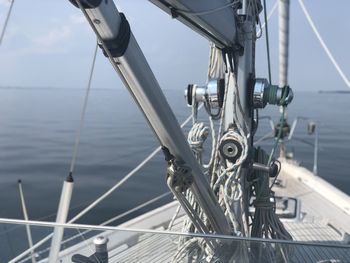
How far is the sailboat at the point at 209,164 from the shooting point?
1627mm

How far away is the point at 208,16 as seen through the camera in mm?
1930

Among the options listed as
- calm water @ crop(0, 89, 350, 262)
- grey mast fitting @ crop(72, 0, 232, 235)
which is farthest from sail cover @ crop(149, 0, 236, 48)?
calm water @ crop(0, 89, 350, 262)

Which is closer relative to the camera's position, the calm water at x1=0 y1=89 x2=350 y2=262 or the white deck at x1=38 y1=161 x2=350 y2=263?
the white deck at x1=38 y1=161 x2=350 y2=263

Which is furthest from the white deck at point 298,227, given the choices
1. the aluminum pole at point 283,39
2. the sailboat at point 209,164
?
the aluminum pole at point 283,39

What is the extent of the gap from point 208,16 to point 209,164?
1.18 metres

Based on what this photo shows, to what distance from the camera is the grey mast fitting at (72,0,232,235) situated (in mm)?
1345

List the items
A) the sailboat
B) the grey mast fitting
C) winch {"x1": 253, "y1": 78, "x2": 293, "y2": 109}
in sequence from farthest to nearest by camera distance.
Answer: winch {"x1": 253, "y1": 78, "x2": 293, "y2": 109}, the sailboat, the grey mast fitting

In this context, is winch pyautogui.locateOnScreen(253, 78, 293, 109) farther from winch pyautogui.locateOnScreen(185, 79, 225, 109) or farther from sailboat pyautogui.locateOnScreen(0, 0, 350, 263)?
winch pyautogui.locateOnScreen(185, 79, 225, 109)

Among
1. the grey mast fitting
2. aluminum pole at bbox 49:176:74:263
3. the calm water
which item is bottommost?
the calm water

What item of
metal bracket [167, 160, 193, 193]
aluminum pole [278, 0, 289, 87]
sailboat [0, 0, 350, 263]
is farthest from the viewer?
aluminum pole [278, 0, 289, 87]

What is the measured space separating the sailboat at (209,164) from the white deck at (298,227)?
11mm

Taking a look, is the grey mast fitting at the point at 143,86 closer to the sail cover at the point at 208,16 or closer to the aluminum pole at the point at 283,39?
the sail cover at the point at 208,16

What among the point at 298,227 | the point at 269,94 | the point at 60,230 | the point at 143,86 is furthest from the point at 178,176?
the point at 298,227

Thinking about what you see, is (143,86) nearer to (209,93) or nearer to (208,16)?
(208,16)
